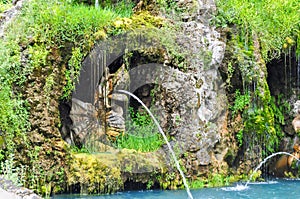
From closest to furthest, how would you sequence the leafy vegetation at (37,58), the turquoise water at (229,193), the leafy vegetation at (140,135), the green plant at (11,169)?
1. the green plant at (11,169)
2. the leafy vegetation at (37,58)
3. the turquoise water at (229,193)
4. the leafy vegetation at (140,135)

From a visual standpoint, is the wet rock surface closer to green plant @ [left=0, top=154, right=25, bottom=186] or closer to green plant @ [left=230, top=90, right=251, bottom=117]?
green plant @ [left=0, top=154, right=25, bottom=186]

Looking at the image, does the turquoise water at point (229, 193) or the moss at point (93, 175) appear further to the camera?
the moss at point (93, 175)

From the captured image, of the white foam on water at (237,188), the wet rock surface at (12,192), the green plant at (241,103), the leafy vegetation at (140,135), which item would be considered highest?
the green plant at (241,103)

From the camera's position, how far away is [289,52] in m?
14.0

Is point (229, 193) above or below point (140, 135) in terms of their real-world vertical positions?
below

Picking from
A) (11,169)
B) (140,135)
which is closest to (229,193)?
(140,135)

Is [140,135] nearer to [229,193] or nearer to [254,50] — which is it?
[229,193]

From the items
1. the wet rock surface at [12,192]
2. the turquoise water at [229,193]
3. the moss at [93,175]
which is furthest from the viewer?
the moss at [93,175]

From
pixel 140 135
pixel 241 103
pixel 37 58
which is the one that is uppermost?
pixel 37 58

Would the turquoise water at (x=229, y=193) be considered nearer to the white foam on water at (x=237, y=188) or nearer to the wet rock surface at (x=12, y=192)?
the white foam on water at (x=237, y=188)

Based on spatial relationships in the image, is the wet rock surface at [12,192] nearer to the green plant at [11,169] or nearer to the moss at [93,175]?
the green plant at [11,169]

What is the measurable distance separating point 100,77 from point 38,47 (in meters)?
2.12

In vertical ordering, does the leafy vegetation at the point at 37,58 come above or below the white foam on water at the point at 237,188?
above

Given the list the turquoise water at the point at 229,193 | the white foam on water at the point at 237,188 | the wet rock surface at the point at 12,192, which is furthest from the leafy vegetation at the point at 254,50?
the wet rock surface at the point at 12,192
